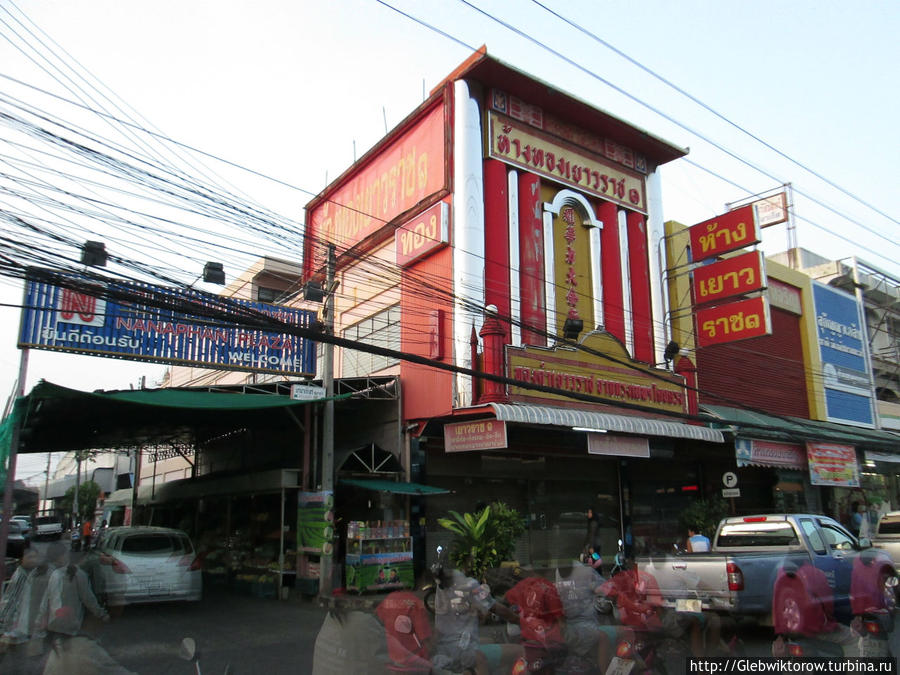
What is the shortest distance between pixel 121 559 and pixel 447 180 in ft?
36.6

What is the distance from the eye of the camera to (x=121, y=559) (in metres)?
13.6

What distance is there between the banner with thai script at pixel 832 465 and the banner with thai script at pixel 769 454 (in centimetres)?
34

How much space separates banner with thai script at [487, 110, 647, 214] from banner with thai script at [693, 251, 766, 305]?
2.73 meters

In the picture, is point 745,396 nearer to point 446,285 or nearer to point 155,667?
point 446,285

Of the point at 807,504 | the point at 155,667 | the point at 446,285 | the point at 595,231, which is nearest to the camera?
the point at 155,667

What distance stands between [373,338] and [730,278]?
10.6 m

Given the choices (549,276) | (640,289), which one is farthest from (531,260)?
(640,289)

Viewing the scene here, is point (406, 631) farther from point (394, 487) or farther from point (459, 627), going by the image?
point (394, 487)

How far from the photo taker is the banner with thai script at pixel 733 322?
19.4 meters

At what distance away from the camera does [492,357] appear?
1586 centimetres

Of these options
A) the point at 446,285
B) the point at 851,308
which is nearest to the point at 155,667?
the point at 446,285

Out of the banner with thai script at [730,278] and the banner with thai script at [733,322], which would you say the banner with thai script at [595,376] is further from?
the banner with thai script at [730,278]

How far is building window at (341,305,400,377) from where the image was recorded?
1906 centimetres

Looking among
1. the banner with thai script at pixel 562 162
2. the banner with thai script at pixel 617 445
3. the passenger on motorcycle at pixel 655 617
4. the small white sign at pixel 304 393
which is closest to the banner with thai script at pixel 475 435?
the banner with thai script at pixel 617 445
